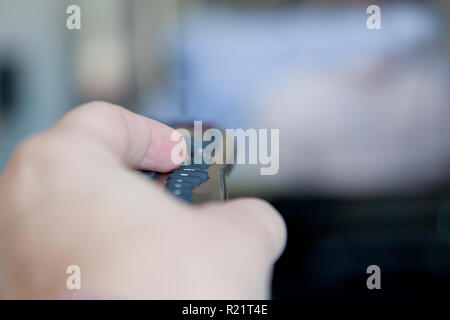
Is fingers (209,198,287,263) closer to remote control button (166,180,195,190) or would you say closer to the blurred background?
remote control button (166,180,195,190)

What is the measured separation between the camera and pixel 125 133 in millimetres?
336

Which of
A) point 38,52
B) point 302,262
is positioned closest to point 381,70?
point 302,262

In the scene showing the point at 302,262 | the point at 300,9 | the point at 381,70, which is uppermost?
the point at 300,9

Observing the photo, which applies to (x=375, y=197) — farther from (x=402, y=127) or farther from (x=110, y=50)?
(x=110, y=50)

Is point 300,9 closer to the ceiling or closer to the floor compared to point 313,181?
closer to the ceiling

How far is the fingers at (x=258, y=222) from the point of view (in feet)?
0.93

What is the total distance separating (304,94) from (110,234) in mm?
682

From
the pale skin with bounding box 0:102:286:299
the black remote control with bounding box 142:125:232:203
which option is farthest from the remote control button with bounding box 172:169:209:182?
the pale skin with bounding box 0:102:286:299

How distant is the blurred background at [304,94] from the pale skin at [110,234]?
50 centimetres

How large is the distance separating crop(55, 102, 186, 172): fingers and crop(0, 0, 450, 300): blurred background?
15.8 inches

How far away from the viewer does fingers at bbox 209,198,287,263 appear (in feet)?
0.93

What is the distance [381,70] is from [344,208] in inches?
9.1
